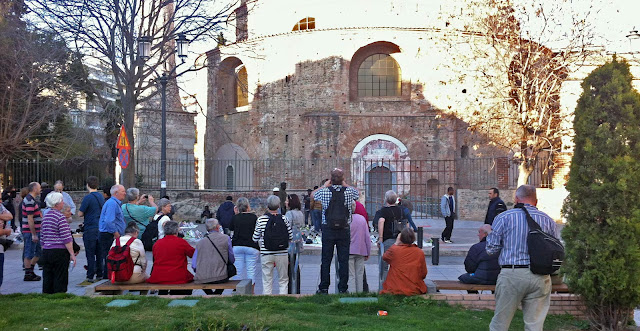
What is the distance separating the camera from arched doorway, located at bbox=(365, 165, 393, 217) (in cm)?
2727

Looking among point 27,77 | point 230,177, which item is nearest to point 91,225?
point 27,77

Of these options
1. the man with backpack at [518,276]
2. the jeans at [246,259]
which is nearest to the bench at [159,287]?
the jeans at [246,259]

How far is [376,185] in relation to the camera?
27.3 meters

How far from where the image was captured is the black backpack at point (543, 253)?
17.2 feet

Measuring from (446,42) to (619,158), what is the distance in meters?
20.7

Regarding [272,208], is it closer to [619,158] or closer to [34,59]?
[619,158]

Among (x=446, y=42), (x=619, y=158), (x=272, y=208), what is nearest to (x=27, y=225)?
(x=272, y=208)

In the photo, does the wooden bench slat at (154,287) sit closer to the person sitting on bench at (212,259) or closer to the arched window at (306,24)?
the person sitting on bench at (212,259)

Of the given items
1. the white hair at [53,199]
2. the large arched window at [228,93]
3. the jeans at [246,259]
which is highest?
the large arched window at [228,93]

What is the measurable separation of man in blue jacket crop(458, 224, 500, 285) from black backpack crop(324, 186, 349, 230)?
167 cm

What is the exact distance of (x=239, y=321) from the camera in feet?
20.1

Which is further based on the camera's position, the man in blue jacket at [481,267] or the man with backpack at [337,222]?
the man with backpack at [337,222]

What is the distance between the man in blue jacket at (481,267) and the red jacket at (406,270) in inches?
29.5

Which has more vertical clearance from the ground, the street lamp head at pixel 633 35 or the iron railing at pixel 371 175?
the street lamp head at pixel 633 35
